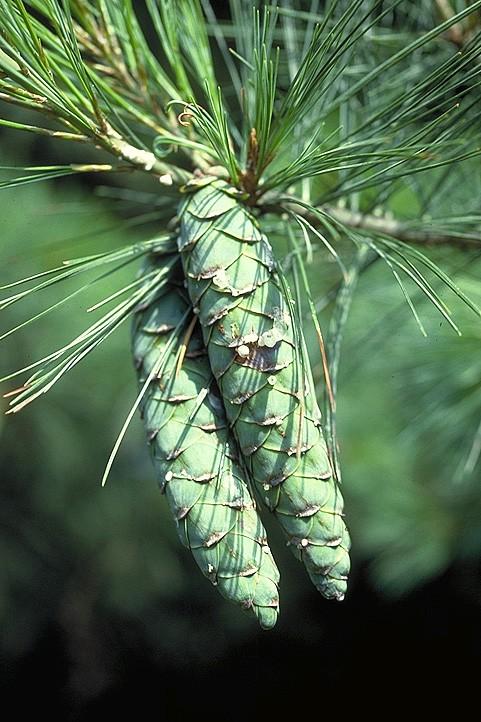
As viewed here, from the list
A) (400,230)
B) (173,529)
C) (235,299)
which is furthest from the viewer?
(173,529)

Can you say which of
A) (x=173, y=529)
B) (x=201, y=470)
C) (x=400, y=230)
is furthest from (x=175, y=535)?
(x=201, y=470)

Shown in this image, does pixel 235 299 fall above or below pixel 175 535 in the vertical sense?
above

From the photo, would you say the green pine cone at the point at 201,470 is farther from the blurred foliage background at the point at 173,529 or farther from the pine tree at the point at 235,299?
the blurred foliage background at the point at 173,529

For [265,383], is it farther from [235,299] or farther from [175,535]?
[175,535]

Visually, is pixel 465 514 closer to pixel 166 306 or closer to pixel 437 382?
pixel 437 382

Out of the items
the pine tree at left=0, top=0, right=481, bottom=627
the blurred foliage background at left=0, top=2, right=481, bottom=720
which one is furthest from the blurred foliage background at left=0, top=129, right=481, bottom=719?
the pine tree at left=0, top=0, right=481, bottom=627

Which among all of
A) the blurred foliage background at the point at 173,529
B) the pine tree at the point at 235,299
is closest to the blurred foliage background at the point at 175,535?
the blurred foliage background at the point at 173,529
